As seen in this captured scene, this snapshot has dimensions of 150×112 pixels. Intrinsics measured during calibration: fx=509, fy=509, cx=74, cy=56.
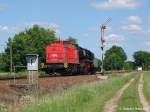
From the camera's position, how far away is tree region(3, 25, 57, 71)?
119656 mm

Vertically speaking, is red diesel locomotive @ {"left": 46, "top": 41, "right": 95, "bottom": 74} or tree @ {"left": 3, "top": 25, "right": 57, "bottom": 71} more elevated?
tree @ {"left": 3, "top": 25, "right": 57, "bottom": 71}

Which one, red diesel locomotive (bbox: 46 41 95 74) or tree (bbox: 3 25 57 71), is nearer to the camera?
red diesel locomotive (bbox: 46 41 95 74)

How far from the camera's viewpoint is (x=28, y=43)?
133000 mm

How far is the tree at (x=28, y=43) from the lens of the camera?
4711 inches

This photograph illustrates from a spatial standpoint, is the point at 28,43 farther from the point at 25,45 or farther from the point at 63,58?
the point at 63,58

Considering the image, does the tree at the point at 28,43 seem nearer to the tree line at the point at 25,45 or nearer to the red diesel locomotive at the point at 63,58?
the tree line at the point at 25,45

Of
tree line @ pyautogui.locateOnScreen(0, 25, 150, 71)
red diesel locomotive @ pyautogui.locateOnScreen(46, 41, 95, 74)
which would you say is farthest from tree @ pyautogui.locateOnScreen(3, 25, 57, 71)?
red diesel locomotive @ pyautogui.locateOnScreen(46, 41, 95, 74)

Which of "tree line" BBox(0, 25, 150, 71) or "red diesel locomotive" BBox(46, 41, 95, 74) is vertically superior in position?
"tree line" BBox(0, 25, 150, 71)

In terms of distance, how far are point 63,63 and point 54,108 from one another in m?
39.5

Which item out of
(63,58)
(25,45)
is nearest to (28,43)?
(25,45)

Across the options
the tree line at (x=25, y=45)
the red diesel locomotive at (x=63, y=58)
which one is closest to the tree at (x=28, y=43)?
the tree line at (x=25, y=45)

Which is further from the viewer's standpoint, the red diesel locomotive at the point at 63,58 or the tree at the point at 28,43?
the tree at the point at 28,43

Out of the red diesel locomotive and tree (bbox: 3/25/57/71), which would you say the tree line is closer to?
tree (bbox: 3/25/57/71)

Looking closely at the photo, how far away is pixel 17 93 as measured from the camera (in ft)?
99.7
